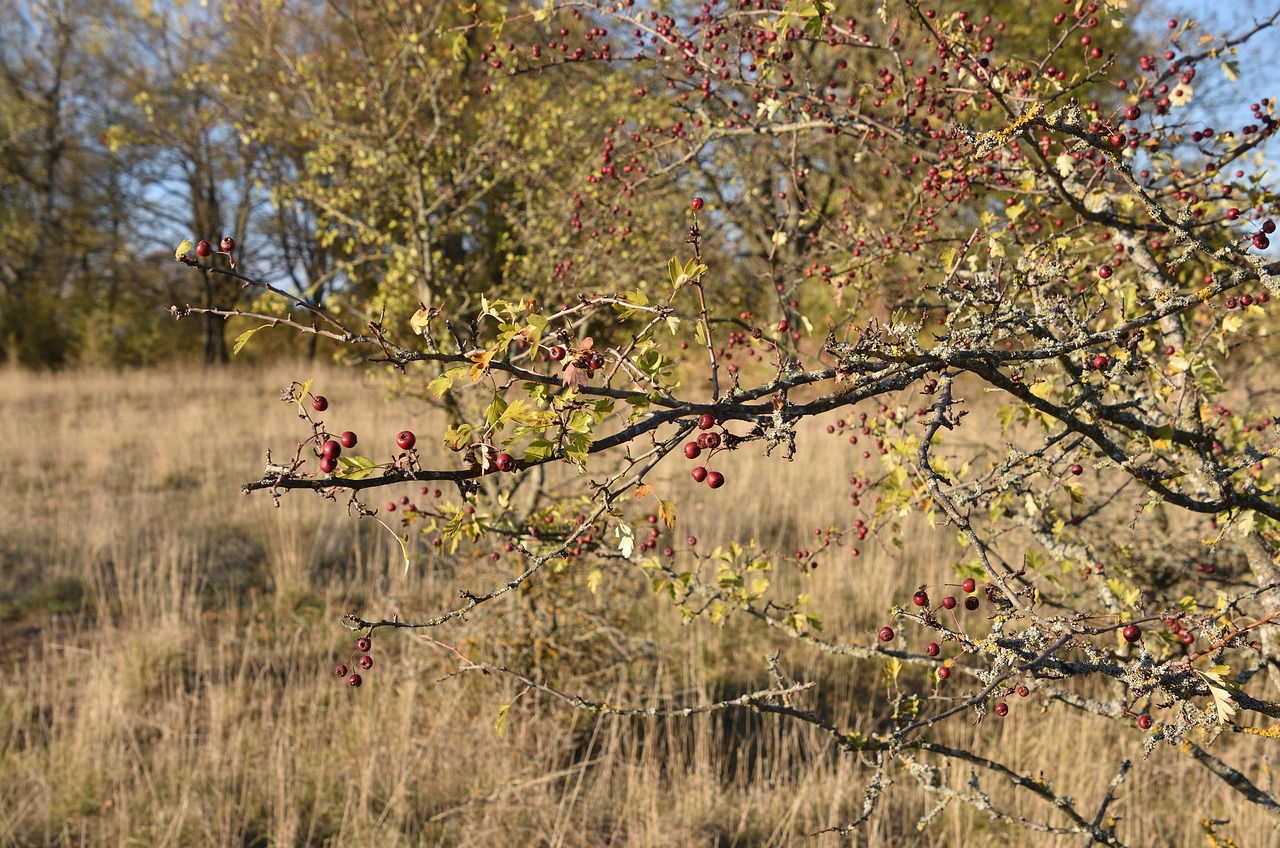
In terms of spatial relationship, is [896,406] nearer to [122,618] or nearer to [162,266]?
[122,618]

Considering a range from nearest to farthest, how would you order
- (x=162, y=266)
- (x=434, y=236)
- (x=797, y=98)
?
(x=797, y=98) < (x=434, y=236) < (x=162, y=266)

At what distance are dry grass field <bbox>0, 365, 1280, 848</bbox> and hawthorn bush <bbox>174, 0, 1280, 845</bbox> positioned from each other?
0.62 ft

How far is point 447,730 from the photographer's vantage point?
341 centimetres

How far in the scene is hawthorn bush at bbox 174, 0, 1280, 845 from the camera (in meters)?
1.08

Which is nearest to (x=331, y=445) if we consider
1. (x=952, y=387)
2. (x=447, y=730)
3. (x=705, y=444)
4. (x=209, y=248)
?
(x=209, y=248)

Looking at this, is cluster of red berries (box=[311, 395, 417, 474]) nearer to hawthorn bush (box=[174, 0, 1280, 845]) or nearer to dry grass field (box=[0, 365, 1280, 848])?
hawthorn bush (box=[174, 0, 1280, 845])

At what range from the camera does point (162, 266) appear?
70.1ft

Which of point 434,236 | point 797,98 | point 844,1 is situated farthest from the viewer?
point 844,1

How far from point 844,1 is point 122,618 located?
9562mm

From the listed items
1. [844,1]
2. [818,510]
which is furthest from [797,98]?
[844,1]

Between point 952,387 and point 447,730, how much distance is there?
283 cm

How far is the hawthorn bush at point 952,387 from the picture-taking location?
3.53ft

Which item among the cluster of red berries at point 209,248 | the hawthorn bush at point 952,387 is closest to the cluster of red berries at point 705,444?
the hawthorn bush at point 952,387

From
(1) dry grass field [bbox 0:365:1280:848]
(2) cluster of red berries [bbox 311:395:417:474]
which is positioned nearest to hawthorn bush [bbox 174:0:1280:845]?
(2) cluster of red berries [bbox 311:395:417:474]
